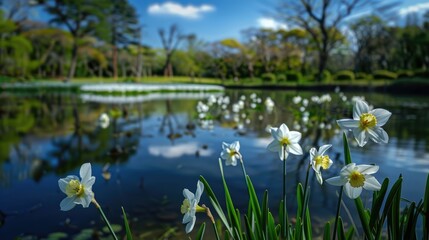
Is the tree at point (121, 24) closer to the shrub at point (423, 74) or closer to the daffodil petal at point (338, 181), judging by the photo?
the shrub at point (423, 74)

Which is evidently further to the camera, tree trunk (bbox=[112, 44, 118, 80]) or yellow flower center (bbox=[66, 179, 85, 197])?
tree trunk (bbox=[112, 44, 118, 80])

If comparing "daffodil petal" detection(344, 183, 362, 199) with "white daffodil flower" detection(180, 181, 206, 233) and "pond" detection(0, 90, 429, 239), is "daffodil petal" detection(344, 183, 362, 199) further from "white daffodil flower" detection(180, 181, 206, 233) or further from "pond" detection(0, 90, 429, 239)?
"pond" detection(0, 90, 429, 239)

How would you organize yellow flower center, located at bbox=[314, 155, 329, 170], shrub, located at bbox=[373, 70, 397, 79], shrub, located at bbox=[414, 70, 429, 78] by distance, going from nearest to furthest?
yellow flower center, located at bbox=[314, 155, 329, 170] → shrub, located at bbox=[414, 70, 429, 78] → shrub, located at bbox=[373, 70, 397, 79]

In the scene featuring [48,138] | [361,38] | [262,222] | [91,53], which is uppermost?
[361,38]

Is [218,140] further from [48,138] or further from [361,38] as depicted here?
[361,38]

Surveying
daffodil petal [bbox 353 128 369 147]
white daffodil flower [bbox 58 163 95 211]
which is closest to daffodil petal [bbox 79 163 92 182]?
white daffodil flower [bbox 58 163 95 211]

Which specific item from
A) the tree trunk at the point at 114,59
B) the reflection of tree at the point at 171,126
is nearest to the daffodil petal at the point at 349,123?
the reflection of tree at the point at 171,126

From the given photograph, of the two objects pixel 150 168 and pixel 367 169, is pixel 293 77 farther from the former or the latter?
pixel 367 169

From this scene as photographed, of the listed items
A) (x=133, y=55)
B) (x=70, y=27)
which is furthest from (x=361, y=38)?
(x=70, y=27)

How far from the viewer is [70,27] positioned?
3350 centimetres

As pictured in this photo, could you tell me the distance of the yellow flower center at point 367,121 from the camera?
1.02m

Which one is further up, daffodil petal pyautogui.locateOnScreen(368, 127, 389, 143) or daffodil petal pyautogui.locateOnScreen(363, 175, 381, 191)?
daffodil petal pyautogui.locateOnScreen(368, 127, 389, 143)

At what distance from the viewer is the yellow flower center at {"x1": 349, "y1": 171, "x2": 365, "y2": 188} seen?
957 millimetres

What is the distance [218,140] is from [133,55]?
44286 millimetres
